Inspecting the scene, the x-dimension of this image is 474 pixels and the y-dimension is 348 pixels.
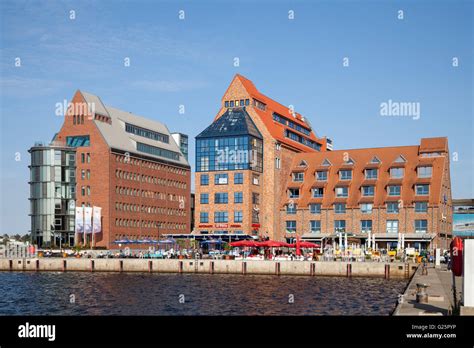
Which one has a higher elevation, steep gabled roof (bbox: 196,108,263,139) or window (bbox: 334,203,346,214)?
steep gabled roof (bbox: 196,108,263,139)

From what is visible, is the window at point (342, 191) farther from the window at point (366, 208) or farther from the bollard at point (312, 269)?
the bollard at point (312, 269)

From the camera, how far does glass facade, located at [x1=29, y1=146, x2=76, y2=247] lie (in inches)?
5192

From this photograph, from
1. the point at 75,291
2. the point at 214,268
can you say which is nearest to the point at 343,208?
the point at 214,268

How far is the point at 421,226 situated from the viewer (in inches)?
4417

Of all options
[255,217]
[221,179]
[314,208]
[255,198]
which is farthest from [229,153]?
[314,208]

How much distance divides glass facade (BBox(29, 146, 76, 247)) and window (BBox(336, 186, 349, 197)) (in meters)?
51.9

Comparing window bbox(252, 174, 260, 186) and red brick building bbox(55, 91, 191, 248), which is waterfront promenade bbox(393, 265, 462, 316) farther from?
red brick building bbox(55, 91, 191, 248)

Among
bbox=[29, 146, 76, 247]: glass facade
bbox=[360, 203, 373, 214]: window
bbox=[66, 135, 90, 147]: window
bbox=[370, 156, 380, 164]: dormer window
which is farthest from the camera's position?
bbox=[66, 135, 90, 147]: window

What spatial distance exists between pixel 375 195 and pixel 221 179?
27.9 metres

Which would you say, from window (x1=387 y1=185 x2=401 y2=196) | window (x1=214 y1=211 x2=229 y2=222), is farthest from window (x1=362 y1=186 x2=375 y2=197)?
window (x1=214 y1=211 x2=229 y2=222)

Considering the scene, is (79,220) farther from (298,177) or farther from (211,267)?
(211,267)

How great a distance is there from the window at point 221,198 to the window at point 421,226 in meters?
33.7
